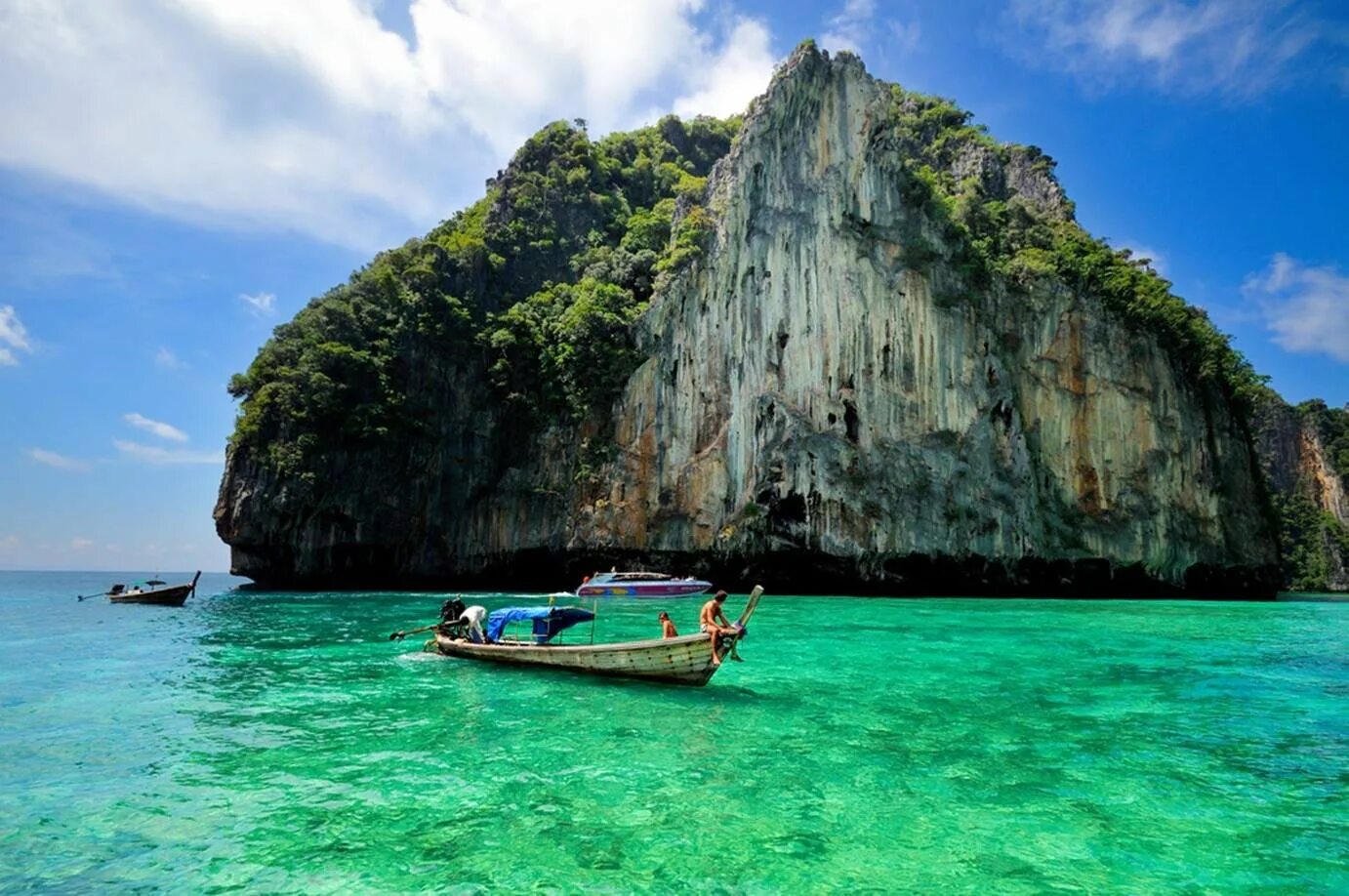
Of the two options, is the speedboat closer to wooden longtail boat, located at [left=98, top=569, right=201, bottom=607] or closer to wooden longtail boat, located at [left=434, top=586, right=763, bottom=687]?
wooden longtail boat, located at [left=98, top=569, right=201, bottom=607]

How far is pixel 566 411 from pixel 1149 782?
123 ft

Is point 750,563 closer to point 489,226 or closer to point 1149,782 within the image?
point 489,226

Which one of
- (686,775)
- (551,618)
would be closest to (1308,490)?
(551,618)

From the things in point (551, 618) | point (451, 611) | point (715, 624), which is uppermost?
point (715, 624)

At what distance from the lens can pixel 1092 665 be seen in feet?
50.9

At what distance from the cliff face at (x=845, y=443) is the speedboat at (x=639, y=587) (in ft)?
14.7

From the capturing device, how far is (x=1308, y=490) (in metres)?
70.6

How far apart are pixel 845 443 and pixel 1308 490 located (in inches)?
2428

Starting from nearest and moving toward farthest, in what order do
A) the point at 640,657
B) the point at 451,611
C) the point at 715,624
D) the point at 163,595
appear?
the point at 715,624
the point at 640,657
the point at 451,611
the point at 163,595

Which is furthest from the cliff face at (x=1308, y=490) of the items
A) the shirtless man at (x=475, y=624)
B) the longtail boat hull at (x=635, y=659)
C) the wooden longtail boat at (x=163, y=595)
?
the wooden longtail boat at (x=163, y=595)

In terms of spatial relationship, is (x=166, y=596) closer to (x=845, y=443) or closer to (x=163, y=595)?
(x=163, y=595)

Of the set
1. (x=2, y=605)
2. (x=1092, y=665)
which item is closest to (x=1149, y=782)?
(x=1092, y=665)

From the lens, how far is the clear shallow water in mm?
5977

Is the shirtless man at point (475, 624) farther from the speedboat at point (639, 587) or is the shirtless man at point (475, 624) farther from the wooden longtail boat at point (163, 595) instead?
the wooden longtail boat at point (163, 595)
